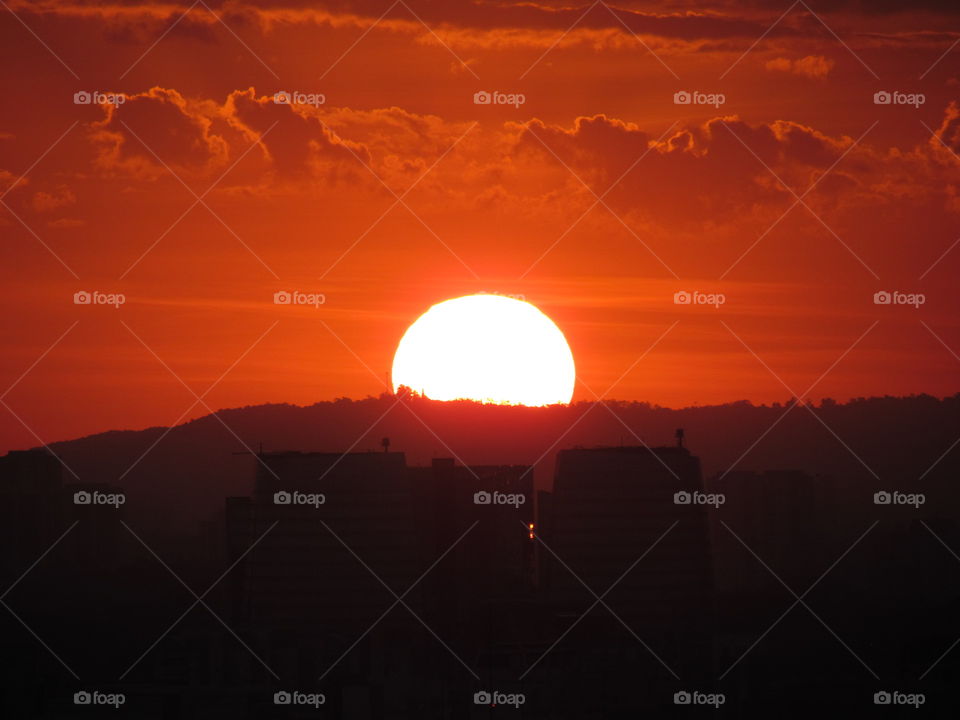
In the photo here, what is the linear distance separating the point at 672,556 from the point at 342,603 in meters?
17.9

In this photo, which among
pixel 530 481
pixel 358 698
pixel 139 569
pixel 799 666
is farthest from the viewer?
pixel 139 569

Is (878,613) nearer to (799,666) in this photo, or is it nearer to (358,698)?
(799,666)

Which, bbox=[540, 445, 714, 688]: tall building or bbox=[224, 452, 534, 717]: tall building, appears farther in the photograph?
bbox=[540, 445, 714, 688]: tall building

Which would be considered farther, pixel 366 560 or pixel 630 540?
pixel 630 540

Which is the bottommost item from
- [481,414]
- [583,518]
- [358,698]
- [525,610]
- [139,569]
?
[358,698]

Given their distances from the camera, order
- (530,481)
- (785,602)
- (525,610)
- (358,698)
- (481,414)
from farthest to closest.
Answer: (481,414) → (785,602) → (530,481) → (525,610) → (358,698)

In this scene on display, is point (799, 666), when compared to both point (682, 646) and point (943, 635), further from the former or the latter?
point (943, 635)

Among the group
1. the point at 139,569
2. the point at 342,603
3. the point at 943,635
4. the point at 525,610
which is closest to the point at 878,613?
the point at 943,635

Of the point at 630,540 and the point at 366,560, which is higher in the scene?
the point at 630,540

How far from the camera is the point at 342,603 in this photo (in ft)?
245

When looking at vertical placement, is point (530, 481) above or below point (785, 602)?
above

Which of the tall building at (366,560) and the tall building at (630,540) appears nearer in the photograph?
the tall building at (366,560)

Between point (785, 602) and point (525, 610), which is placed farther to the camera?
point (785, 602)

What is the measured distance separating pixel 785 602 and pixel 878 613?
6281 mm
